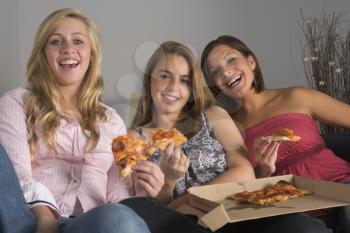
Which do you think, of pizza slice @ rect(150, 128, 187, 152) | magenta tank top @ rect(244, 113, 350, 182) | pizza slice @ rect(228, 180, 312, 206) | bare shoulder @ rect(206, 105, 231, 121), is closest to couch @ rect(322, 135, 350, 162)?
magenta tank top @ rect(244, 113, 350, 182)

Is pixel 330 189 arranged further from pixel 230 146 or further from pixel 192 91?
pixel 192 91

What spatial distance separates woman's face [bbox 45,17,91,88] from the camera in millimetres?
1268

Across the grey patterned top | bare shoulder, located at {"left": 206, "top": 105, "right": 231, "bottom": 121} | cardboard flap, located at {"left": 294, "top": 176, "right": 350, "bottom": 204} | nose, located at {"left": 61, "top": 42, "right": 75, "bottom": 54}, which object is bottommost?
the grey patterned top

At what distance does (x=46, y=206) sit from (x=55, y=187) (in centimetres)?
15

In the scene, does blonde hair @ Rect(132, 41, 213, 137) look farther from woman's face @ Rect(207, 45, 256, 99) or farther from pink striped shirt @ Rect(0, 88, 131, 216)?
pink striped shirt @ Rect(0, 88, 131, 216)

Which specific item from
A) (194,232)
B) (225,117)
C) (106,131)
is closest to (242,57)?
(225,117)

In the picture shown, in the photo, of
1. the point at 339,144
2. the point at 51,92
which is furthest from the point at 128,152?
the point at 339,144

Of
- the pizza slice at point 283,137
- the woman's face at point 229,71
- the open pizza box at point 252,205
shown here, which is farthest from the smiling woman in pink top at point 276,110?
the open pizza box at point 252,205

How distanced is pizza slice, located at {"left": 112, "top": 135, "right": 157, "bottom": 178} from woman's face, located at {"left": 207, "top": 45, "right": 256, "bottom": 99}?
1.48 ft

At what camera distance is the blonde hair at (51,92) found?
47.2 inches

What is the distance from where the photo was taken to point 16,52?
1767 mm

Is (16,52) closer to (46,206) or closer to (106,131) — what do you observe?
(106,131)

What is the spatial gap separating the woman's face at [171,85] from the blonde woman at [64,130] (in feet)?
0.49

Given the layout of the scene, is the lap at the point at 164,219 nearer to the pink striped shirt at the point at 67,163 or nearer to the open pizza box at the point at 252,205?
the open pizza box at the point at 252,205
